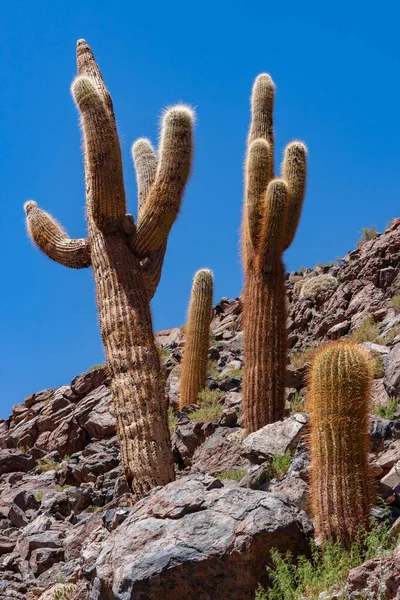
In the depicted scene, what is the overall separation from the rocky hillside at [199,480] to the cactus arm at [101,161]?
9.83ft

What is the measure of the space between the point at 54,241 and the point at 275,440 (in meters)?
3.72

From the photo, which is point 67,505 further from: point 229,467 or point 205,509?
point 205,509

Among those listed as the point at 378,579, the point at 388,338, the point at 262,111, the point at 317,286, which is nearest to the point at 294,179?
the point at 262,111

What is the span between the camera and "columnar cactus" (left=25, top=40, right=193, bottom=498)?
27.9 feet

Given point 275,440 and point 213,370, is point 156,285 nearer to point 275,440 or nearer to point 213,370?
point 275,440

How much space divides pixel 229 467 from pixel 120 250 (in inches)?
109

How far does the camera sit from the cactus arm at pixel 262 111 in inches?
506

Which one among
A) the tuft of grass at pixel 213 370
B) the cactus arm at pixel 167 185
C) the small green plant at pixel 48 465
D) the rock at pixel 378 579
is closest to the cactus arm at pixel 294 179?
the cactus arm at pixel 167 185

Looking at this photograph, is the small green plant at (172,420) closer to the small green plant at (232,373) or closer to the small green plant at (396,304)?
the small green plant at (232,373)

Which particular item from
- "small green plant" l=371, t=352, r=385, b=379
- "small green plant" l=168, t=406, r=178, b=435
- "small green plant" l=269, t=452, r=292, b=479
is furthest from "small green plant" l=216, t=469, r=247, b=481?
"small green plant" l=168, t=406, r=178, b=435

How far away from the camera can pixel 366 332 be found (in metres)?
13.4

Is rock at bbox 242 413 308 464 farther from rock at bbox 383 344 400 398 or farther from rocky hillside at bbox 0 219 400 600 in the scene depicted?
rock at bbox 383 344 400 398

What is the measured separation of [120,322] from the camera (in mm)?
9055

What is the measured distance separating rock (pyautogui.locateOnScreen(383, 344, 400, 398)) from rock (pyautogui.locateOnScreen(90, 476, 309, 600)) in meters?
2.89
